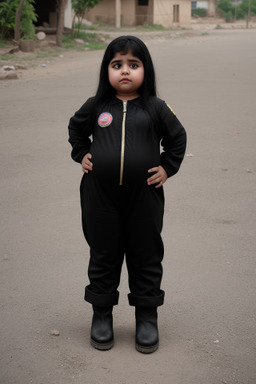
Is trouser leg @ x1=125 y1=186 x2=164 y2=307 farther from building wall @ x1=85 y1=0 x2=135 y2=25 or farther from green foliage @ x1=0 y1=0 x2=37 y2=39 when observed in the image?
building wall @ x1=85 y1=0 x2=135 y2=25

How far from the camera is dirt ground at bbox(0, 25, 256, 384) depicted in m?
2.66

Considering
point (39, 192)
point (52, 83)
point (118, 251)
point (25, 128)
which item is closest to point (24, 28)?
point (52, 83)

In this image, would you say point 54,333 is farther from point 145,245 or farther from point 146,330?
point 145,245

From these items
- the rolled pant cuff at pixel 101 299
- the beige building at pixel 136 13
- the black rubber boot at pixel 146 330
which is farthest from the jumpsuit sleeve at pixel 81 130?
the beige building at pixel 136 13

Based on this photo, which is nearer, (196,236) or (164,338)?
(164,338)

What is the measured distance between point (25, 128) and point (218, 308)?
504 cm

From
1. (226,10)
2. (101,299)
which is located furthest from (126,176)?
(226,10)

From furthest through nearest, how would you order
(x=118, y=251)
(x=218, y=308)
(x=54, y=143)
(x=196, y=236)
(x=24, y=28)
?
(x=24, y=28) → (x=54, y=143) → (x=196, y=236) → (x=218, y=308) → (x=118, y=251)

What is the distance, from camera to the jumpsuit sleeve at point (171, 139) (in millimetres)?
2666

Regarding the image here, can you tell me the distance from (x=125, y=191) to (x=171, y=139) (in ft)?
1.01

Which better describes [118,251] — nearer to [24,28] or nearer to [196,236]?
[196,236]

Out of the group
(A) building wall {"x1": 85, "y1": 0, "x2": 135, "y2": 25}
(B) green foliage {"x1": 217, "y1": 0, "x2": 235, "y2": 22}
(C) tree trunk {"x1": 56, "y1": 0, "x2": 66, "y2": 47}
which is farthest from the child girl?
(B) green foliage {"x1": 217, "y1": 0, "x2": 235, "y2": 22}

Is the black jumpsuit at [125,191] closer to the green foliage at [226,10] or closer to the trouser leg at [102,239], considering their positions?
the trouser leg at [102,239]

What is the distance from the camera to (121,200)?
2.69 metres
